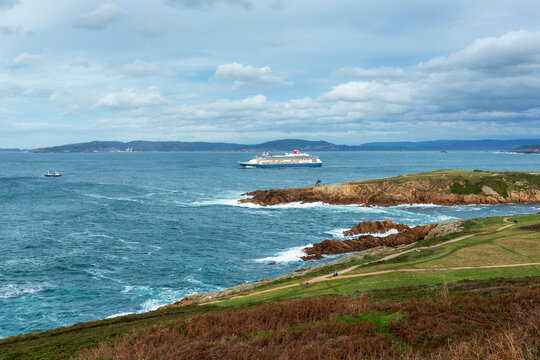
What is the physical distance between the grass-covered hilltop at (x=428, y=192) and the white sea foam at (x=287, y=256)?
3246 centimetres

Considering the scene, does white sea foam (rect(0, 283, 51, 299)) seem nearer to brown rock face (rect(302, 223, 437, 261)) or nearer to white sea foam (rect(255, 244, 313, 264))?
white sea foam (rect(255, 244, 313, 264))

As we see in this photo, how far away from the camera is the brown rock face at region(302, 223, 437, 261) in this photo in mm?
40812

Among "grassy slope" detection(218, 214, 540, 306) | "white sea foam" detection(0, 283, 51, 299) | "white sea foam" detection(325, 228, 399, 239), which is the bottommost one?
"white sea foam" detection(0, 283, 51, 299)

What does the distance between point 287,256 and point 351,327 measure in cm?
2813

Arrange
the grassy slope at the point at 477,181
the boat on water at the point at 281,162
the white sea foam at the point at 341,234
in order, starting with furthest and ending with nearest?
the boat on water at the point at 281,162 → the grassy slope at the point at 477,181 → the white sea foam at the point at 341,234

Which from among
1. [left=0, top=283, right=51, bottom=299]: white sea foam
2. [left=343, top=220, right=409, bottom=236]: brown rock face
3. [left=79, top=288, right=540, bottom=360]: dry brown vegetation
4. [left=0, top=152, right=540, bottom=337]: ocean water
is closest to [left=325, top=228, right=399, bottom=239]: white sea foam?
[left=343, top=220, right=409, bottom=236]: brown rock face

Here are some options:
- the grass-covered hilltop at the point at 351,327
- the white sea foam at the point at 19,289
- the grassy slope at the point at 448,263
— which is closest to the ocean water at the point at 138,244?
the white sea foam at the point at 19,289

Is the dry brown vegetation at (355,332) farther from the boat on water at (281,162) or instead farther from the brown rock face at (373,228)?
the boat on water at (281,162)

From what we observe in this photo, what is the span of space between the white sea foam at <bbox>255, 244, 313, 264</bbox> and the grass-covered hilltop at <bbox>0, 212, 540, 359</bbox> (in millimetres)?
14761

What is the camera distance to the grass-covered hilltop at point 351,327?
393 inches

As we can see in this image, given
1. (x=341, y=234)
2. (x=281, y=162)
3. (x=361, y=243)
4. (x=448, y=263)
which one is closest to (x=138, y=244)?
(x=341, y=234)

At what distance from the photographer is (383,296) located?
1806 cm

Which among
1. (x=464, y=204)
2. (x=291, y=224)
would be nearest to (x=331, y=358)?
(x=291, y=224)

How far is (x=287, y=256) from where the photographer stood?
4003cm
